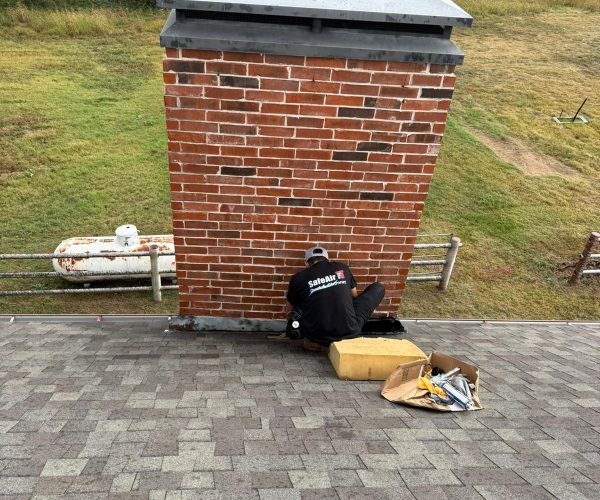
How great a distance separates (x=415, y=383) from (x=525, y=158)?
44.8 ft

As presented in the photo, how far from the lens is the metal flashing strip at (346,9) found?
326 centimetres

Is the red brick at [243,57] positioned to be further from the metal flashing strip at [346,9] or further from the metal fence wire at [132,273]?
the metal fence wire at [132,273]

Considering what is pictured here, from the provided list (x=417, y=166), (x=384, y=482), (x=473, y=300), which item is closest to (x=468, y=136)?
(x=473, y=300)

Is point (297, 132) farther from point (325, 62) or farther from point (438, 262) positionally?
point (438, 262)

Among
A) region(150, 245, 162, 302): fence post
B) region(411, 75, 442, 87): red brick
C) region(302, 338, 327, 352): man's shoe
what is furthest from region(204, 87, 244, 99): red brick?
region(150, 245, 162, 302): fence post

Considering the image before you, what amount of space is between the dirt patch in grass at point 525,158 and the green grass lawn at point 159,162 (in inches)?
13.5

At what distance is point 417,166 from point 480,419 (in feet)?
6.90

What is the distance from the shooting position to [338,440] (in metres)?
2.75

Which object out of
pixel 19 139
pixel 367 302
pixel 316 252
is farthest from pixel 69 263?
pixel 19 139

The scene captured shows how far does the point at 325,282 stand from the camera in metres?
4.09

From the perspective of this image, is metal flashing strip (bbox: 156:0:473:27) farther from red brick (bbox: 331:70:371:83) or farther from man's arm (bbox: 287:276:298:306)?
man's arm (bbox: 287:276:298:306)

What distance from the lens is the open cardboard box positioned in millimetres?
3217

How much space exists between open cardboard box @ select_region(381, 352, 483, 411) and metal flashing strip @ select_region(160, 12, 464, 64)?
244 cm

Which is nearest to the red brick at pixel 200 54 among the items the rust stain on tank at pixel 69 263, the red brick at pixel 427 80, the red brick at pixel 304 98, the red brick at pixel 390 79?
the red brick at pixel 304 98
